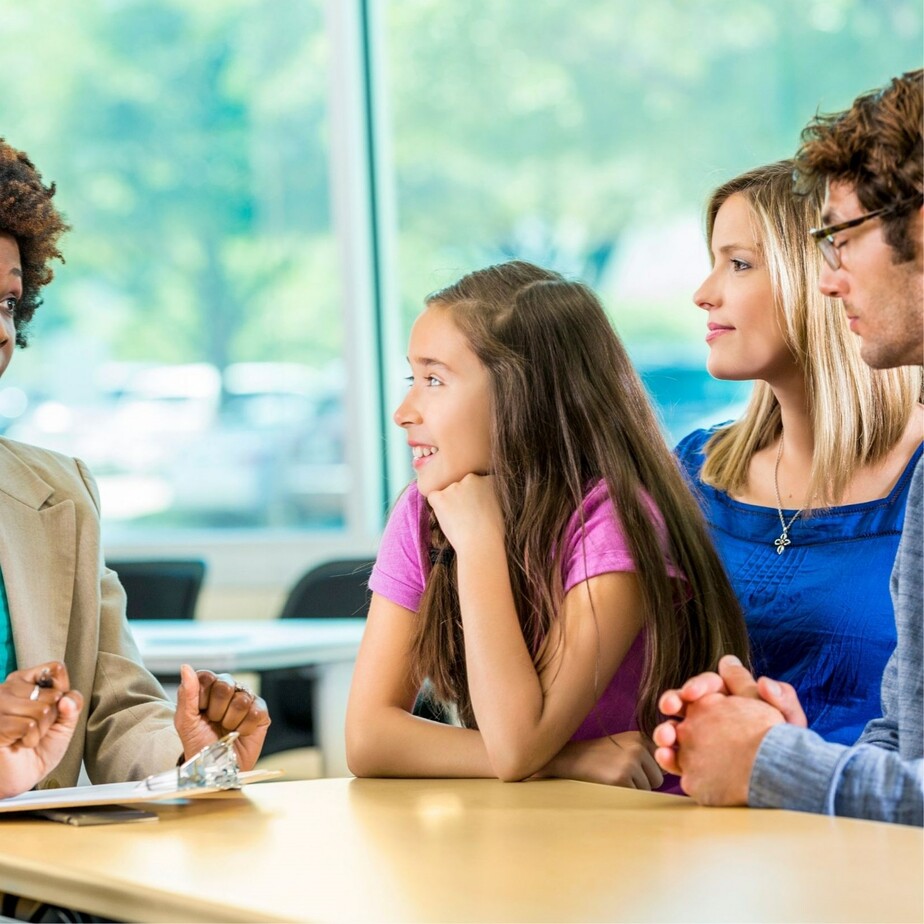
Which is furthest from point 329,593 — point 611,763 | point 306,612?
point 611,763

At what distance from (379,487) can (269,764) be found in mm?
1191

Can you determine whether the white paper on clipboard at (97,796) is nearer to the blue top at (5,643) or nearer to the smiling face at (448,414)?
the blue top at (5,643)

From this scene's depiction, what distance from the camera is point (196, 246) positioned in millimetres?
5352

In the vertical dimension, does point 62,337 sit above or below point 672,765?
above

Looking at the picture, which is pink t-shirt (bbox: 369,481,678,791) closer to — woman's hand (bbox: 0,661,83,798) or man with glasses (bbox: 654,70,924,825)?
man with glasses (bbox: 654,70,924,825)

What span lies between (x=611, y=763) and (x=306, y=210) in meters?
→ 4.01

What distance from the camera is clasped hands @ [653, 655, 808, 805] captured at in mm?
1278

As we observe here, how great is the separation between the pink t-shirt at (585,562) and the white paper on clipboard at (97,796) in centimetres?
45

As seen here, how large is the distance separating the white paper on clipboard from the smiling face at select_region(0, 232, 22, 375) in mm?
656

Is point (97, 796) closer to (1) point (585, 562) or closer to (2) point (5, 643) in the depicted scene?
(2) point (5, 643)

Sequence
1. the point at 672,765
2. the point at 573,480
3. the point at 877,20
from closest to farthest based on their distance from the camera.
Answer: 1. the point at 672,765
2. the point at 573,480
3. the point at 877,20

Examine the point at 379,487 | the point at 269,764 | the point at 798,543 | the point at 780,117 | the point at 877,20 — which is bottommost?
the point at 269,764

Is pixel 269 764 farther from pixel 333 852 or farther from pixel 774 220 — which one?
pixel 333 852

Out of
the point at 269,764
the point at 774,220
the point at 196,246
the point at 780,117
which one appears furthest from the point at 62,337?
the point at 774,220
